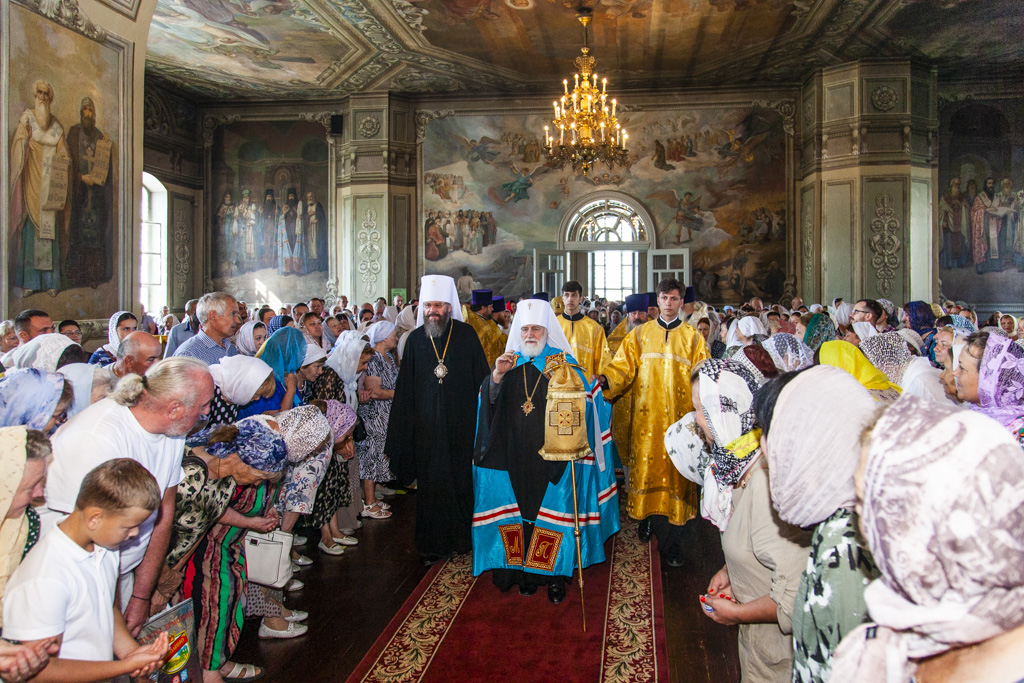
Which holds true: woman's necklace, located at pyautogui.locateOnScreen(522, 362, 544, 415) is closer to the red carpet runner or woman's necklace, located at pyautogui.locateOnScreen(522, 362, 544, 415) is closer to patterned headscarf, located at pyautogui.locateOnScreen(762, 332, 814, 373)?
the red carpet runner

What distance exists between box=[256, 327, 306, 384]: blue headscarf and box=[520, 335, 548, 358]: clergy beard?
1593 mm

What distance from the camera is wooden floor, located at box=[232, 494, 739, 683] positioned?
13.1 ft

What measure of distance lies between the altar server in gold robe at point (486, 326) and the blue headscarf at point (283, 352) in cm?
363

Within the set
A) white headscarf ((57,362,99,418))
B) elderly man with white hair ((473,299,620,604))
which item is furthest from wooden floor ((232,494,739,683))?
white headscarf ((57,362,99,418))

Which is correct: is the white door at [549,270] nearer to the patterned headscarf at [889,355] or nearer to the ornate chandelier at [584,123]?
the ornate chandelier at [584,123]

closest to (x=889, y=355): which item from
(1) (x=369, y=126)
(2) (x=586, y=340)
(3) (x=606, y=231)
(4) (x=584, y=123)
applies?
(2) (x=586, y=340)

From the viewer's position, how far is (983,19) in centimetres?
1402

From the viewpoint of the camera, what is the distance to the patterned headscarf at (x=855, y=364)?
11.1ft

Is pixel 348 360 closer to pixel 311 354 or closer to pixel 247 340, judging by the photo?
pixel 311 354

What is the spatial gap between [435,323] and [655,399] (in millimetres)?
1915

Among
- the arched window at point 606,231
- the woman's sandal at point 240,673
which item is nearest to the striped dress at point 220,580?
the woman's sandal at point 240,673

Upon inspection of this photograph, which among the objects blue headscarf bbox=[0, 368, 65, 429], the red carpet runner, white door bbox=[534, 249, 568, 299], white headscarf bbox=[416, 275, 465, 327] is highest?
white door bbox=[534, 249, 568, 299]

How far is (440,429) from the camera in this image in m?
5.77

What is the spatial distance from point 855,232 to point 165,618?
16.7m
